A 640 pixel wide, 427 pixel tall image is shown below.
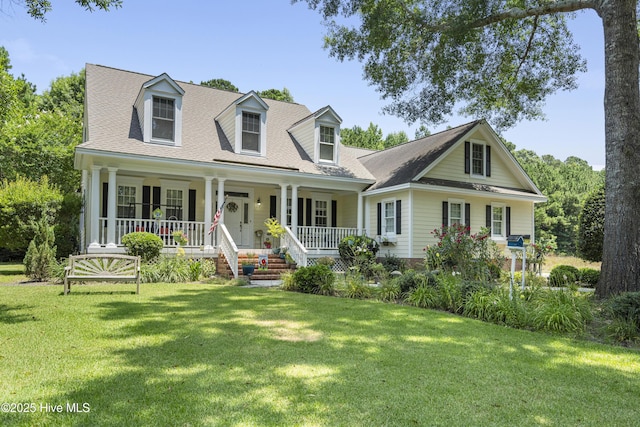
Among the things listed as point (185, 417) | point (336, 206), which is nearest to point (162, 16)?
point (336, 206)

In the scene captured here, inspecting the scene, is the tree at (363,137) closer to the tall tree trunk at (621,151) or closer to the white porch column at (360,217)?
the white porch column at (360,217)

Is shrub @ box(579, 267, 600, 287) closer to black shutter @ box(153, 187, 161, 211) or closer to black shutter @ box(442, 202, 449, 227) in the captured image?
black shutter @ box(442, 202, 449, 227)

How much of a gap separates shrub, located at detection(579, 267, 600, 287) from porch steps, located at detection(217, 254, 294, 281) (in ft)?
30.1

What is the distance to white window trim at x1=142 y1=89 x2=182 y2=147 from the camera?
14.1 m

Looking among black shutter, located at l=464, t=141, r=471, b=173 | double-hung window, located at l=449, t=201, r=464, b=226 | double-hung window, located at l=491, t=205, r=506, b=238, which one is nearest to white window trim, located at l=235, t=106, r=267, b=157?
double-hung window, located at l=449, t=201, r=464, b=226

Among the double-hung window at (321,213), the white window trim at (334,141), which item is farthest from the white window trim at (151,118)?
the double-hung window at (321,213)

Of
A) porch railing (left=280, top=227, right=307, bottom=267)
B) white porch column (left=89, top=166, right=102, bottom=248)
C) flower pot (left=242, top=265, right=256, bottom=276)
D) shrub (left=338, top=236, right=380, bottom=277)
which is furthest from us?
shrub (left=338, top=236, right=380, bottom=277)

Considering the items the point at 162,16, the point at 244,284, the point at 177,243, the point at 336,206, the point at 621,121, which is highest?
the point at 162,16

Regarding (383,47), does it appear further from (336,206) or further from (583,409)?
(583,409)

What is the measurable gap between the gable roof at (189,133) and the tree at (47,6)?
511cm

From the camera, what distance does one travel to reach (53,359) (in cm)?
440

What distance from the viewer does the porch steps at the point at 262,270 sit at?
43.4 ft

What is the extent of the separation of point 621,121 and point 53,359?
36.8ft

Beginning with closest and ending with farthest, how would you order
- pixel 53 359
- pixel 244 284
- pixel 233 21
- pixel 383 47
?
pixel 53 359
pixel 244 284
pixel 233 21
pixel 383 47
